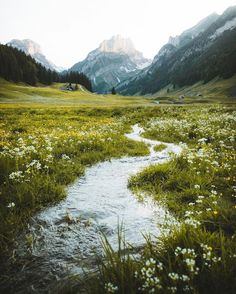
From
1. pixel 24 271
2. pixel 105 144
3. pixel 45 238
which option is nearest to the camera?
pixel 24 271

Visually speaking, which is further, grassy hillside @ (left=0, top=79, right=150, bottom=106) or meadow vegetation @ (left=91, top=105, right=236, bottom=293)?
grassy hillside @ (left=0, top=79, right=150, bottom=106)

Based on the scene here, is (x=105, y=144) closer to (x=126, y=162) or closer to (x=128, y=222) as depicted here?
(x=126, y=162)

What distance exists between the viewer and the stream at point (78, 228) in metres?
4.24

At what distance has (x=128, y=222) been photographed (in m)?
5.75

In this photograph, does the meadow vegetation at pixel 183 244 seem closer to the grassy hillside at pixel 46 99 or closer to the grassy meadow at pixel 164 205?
the grassy meadow at pixel 164 205

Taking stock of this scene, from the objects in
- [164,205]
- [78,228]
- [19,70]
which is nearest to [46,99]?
[19,70]

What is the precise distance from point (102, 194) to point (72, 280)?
11.6 ft

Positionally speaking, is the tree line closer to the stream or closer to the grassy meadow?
the grassy meadow

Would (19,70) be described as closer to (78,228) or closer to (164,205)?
(164,205)

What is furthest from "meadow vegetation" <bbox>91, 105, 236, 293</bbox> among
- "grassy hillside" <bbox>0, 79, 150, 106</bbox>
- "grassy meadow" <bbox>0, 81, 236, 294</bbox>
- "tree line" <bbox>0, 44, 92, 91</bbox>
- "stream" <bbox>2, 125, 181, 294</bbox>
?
"tree line" <bbox>0, 44, 92, 91</bbox>

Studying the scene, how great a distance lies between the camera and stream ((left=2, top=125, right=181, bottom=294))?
4.24m

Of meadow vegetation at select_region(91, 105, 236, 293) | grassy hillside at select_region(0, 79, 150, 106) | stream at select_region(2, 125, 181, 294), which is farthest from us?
grassy hillside at select_region(0, 79, 150, 106)

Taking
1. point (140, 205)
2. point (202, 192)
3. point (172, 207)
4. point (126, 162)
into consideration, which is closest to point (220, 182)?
point (202, 192)

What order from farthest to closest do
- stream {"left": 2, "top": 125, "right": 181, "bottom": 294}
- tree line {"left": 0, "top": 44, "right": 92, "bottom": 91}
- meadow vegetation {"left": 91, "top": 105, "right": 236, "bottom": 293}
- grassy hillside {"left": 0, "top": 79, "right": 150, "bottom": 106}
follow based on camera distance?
tree line {"left": 0, "top": 44, "right": 92, "bottom": 91} < grassy hillside {"left": 0, "top": 79, "right": 150, "bottom": 106} < stream {"left": 2, "top": 125, "right": 181, "bottom": 294} < meadow vegetation {"left": 91, "top": 105, "right": 236, "bottom": 293}
